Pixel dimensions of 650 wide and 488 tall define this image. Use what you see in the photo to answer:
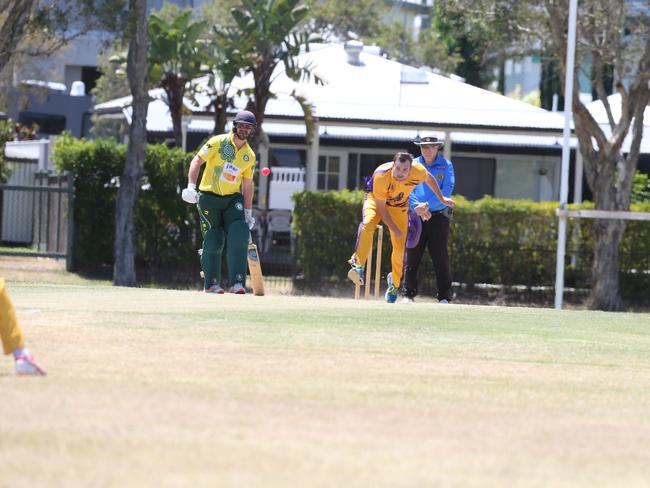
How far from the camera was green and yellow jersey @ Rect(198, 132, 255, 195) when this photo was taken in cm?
1445

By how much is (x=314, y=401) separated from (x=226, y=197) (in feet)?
25.3

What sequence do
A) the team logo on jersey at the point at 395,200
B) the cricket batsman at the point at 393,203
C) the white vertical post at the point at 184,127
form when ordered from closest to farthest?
the cricket batsman at the point at 393,203
the team logo on jersey at the point at 395,200
the white vertical post at the point at 184,127

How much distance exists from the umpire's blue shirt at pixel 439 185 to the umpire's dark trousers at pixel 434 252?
0.18 metres

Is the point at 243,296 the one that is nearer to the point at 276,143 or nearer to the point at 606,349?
the point at 606,349

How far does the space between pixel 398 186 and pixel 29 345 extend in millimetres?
7192

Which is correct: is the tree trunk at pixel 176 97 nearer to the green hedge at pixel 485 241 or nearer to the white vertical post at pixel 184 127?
the white vertical post at pixel 184 127

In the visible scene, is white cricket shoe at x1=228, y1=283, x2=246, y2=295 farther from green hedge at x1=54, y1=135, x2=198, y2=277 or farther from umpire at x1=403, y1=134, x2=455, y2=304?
green hedge at x1=54, y1=135, x2=198, y2=277


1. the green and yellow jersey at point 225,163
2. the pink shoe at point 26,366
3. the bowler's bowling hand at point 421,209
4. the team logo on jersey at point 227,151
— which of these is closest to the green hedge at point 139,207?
the bowler's bowling hand at point 421,209

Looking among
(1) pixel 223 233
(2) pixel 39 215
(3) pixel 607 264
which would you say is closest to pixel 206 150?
(1) pixel 223 233

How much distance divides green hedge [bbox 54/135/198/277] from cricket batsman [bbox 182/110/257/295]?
34.3 ft

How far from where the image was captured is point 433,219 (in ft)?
52.4

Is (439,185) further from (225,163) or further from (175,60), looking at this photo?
(175,60)

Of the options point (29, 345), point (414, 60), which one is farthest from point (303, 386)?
point (414, 60)

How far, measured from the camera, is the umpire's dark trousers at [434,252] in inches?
629
